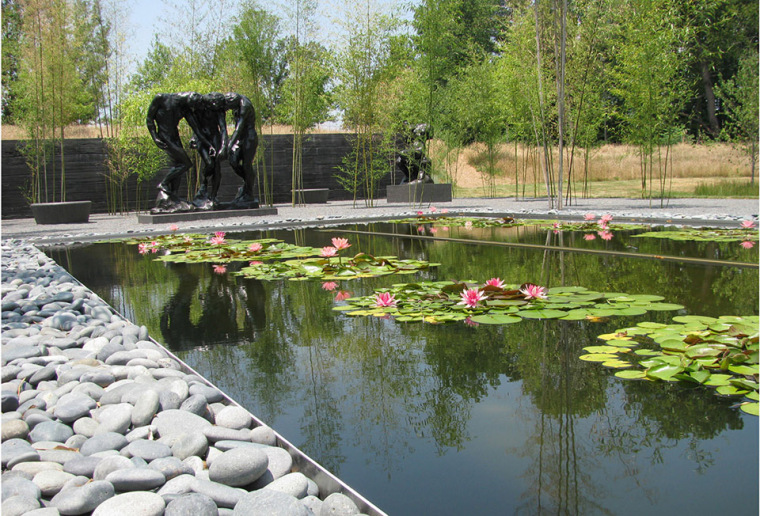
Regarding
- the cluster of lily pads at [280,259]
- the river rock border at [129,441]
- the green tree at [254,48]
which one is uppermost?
the green tree at [254,48]

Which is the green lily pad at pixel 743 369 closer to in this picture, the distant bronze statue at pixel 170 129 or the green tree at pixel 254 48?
the distant bronze statue at pixel 170 129

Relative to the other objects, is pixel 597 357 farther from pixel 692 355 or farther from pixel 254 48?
pixel 254 48

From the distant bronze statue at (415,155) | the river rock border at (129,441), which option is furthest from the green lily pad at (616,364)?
the distant bronze statue at (415,155)

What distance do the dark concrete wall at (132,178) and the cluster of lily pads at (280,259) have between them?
809 cm

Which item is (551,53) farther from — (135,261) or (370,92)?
(135,261)

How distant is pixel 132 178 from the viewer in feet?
44.7

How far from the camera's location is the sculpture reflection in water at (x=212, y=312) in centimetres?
232

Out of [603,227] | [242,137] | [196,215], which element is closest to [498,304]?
[603,227]

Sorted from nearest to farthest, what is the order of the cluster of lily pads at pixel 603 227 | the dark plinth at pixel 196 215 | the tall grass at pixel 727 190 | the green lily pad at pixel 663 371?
the green lily pad at pixel 663 371
the cluster of lily pads at pixel 603 227
the dark plinth at pixel 196 215
the tall grass at pixel 727 190

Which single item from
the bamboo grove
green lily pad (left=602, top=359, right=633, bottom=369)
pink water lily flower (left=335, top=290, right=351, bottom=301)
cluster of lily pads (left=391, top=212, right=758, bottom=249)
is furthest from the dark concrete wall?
green lily pad (left=602, top=359, right=633, bottom=369)

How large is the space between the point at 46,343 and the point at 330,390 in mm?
1192

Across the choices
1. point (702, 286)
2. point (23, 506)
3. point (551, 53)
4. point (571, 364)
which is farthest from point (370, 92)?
point (23, 506)

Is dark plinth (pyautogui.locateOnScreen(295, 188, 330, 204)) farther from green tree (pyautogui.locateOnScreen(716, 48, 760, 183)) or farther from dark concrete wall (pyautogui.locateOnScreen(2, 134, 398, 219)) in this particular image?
green tree (pyautogui.locateOnScreen(716, 48, 760, 183))

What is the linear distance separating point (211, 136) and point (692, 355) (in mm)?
8860
